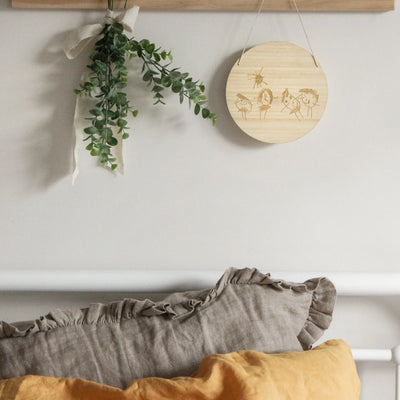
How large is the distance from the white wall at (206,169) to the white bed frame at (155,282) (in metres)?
0.09

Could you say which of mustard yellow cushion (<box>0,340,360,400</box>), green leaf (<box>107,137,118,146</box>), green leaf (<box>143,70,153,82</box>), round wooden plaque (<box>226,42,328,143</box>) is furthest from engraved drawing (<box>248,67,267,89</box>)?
mustard yellow cushion (<box>0,340,360,400</box>)

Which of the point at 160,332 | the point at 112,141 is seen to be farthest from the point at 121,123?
the point at 160,332

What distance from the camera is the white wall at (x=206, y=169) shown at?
1478 millimetres

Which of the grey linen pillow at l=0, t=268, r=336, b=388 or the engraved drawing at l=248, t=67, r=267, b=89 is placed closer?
the grey linen pillow at l=0, t=268, r=336, b=388

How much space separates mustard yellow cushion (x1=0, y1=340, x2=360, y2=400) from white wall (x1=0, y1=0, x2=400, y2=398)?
363 millimetres

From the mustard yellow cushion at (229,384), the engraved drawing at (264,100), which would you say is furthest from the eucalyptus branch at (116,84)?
the mustard yellow cushion at (229,384)

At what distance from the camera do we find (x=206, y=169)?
1496 mm

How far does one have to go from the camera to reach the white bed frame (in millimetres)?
1392

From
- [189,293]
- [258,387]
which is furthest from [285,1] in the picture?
[258,387]

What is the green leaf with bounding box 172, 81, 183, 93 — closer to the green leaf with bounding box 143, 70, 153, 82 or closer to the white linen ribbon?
the green leaf with bounding box 143, 70, 153, 82

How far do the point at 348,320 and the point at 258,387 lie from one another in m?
0.51

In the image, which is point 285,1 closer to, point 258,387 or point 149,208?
point 149,208

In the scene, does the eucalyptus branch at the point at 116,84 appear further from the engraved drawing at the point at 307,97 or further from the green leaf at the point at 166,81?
the engraved drawing at the point at 307,97

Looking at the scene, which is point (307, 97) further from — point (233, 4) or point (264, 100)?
point (233, 4)
